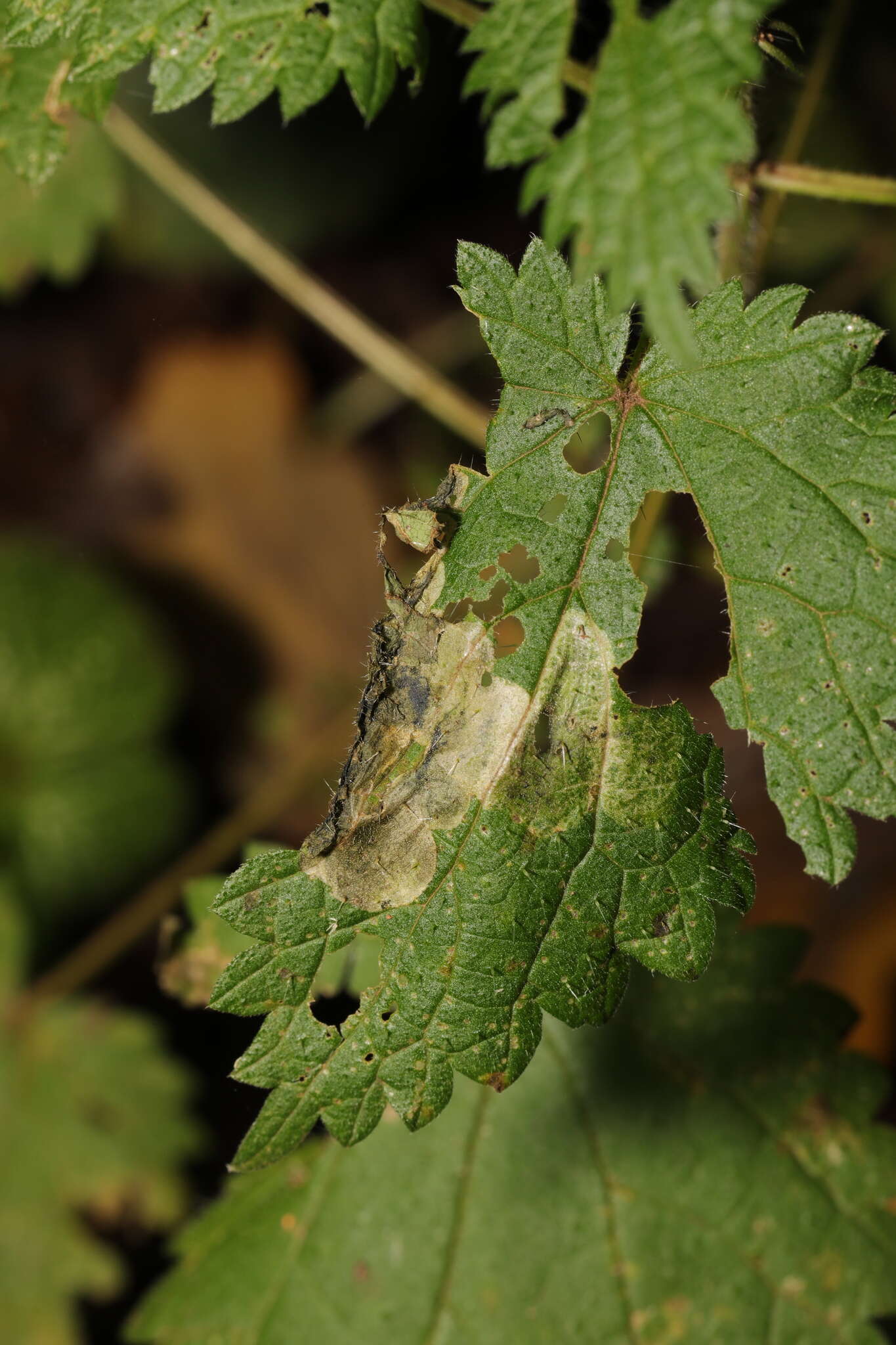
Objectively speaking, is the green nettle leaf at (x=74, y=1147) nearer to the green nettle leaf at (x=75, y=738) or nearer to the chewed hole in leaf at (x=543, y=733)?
the green nettle leaf at (x=75, y=738)

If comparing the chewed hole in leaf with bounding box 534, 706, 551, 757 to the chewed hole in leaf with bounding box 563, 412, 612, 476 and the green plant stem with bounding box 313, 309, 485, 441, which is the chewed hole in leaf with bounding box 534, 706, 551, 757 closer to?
the chewed hole in leaf with bounding box 563, 412, 612, 476

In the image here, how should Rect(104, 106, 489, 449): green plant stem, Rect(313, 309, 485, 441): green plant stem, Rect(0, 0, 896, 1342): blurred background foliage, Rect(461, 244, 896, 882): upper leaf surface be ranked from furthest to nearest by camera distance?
1. Rect(313, 309, 485, 441): green plant stem
2. Rect(0, 0, 896, 1342): blurred background foliage
3. Rect(104, 106, 489, 449): green plant stem
4. Rect(461, 244, 896, 882): upper leaf surface

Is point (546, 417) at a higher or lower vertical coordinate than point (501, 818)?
higher

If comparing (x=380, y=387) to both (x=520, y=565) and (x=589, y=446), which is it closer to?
(x=520, y=565)

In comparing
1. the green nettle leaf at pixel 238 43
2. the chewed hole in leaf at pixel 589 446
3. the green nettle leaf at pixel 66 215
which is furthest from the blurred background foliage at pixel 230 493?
the green nettle leaf at pixel 238 43

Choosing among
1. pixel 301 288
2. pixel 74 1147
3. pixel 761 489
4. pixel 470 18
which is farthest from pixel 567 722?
pixel 74 1147

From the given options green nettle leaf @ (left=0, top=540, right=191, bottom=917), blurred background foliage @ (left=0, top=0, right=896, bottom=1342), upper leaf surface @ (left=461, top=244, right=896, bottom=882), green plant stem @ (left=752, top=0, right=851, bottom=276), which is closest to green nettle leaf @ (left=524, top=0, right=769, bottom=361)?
upper leaf surface @ (left=461, top=244, right=896, bottom=882)

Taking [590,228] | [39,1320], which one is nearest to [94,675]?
[39,1320]
